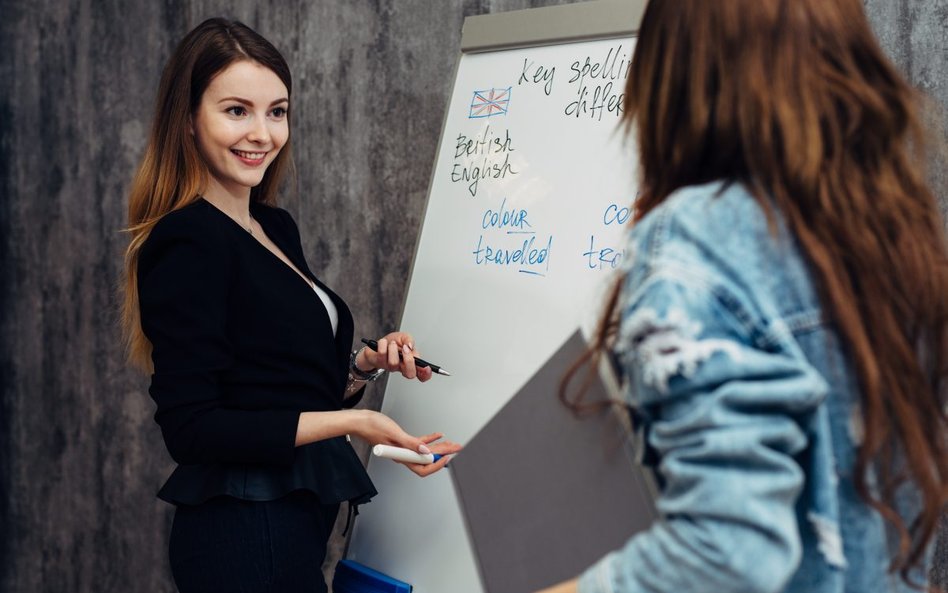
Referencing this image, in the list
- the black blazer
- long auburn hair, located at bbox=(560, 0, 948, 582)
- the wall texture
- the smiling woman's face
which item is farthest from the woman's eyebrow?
long auburn hair, located at bbox=(560, 0, 948, 582)

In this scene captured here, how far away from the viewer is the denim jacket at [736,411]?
1.92 ft

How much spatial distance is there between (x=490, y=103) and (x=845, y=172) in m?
0.98

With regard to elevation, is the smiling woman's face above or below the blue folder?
above

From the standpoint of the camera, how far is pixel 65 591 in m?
2.56

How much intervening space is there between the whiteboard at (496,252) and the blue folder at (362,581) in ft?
0.11

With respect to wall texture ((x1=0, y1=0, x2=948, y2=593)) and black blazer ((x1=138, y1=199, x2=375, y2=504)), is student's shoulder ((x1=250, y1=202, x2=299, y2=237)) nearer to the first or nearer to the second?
black blazer ((x1=138, y1=199, x2=375, y2=504))

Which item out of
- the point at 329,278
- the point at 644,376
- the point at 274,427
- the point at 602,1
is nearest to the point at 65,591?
the point at 329,278

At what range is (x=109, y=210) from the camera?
2.46 m

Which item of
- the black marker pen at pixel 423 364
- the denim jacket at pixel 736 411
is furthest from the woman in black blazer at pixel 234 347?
the denim jacket at pixel 736 411

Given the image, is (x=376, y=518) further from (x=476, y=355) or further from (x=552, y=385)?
(x=552, y=385)

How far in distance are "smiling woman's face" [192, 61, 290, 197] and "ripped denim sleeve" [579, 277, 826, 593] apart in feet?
3.03

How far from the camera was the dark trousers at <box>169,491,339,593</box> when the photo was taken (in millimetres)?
1222

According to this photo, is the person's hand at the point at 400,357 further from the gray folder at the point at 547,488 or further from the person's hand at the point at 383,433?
the gray folder at the point at 547,488

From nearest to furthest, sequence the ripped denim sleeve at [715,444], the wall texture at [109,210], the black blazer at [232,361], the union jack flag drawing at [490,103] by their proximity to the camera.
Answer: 1. the ripped denim sleeve at [715,444]
2. the black blazer at [232,361]
3. the union jack flag drawing at [490,103]
4. the wall texture at [109,210]
